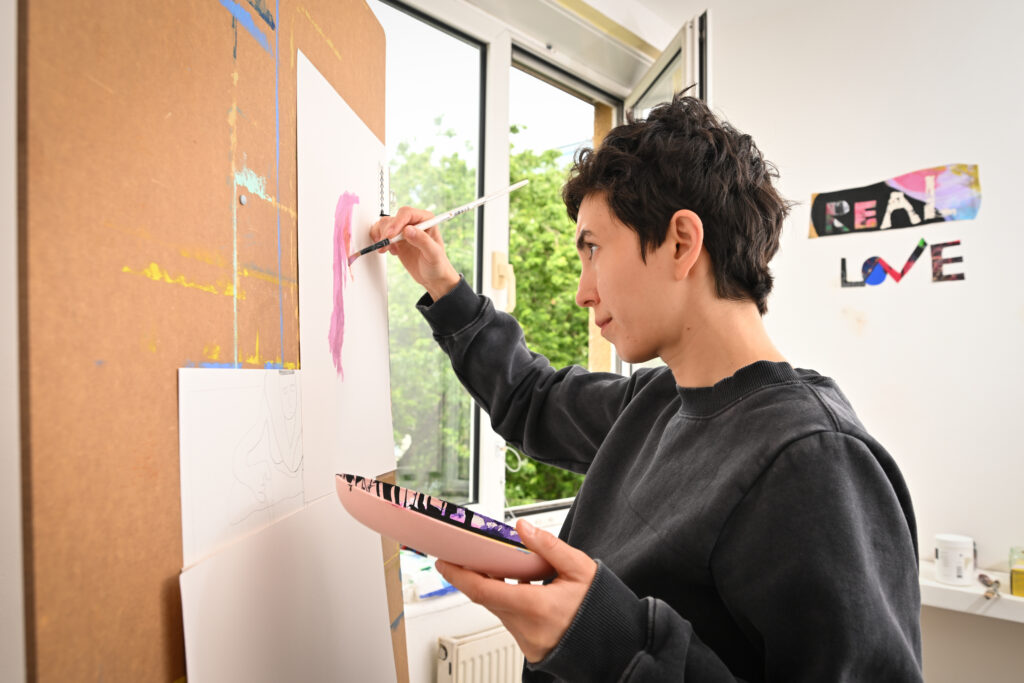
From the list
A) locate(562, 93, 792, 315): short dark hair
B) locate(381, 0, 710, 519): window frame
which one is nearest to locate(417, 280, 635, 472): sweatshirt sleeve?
locate(562, 93, 792, 315): short dark hair

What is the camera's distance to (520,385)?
3.97 feet

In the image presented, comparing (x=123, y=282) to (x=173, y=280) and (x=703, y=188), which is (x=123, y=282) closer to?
(x=173, y=280)

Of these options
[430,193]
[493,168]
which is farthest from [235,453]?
[493,168]

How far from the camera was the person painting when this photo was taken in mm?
626

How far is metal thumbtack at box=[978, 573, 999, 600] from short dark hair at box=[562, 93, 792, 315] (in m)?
1.54

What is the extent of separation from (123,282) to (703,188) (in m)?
0.66

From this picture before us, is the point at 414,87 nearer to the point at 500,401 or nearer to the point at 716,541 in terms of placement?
the point at 500,401

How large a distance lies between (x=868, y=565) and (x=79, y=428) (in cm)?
68

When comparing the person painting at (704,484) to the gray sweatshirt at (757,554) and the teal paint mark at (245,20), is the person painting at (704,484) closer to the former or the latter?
the gray sweatshirt at (757,554)

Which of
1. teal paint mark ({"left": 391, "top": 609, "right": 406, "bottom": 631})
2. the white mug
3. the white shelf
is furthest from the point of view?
the white mug

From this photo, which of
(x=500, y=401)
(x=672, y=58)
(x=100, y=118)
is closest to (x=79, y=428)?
(x=100, y=118)

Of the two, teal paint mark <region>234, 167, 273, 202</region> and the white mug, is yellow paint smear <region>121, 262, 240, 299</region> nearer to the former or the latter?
teal paint mark <region>234, 167, 273, 202</region>

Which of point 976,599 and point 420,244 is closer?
point 420,244

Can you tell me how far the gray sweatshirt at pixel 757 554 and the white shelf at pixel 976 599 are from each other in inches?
58.6
